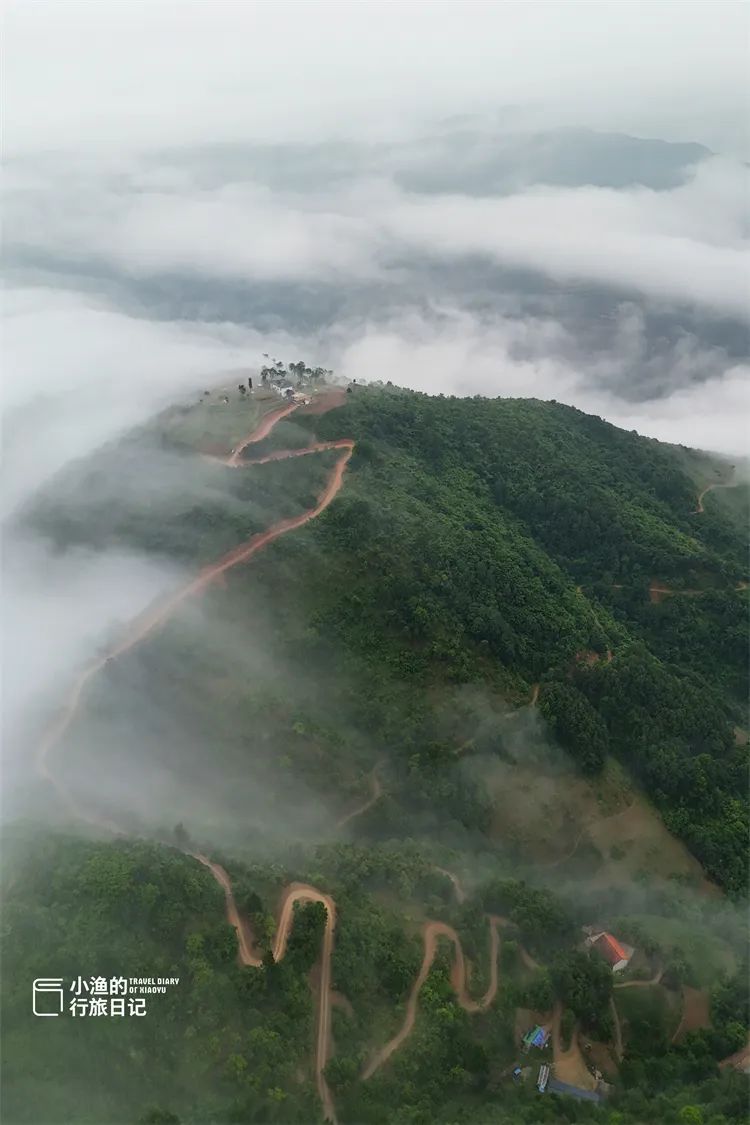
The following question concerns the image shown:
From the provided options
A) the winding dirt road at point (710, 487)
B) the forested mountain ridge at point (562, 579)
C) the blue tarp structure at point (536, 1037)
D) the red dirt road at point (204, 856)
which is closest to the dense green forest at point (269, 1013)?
the red dirt road at point (204, 856)

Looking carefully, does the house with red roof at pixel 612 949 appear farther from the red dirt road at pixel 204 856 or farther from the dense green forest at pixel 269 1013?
the red dirt road at pixel 204 856

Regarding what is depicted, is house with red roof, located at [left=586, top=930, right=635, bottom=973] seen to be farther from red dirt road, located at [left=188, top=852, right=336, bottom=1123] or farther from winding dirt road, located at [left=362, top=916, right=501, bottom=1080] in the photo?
red dirt road, located at [left=188, top=852, right=336, bottom=1123]

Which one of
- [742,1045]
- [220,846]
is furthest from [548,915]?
[220,846]

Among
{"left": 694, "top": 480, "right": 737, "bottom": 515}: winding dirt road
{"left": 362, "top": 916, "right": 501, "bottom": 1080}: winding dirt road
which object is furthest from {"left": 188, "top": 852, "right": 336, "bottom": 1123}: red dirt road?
{"left": 694, "top": 480, "right": 737, "bottom": 515}: winding dirt road

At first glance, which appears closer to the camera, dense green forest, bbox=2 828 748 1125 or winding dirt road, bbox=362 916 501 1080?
dense green forest, bbox=2 828 748 1125

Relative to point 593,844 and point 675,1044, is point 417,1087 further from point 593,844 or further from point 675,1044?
point 593,844
